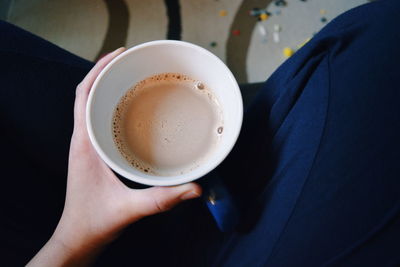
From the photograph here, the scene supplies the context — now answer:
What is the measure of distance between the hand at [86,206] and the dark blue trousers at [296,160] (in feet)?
0.27

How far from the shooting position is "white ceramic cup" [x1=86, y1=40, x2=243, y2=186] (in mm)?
427

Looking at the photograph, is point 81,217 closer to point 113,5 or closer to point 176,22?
point 176,22

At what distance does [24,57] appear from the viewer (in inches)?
23.5

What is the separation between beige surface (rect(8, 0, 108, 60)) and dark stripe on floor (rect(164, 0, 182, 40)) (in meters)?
0.30

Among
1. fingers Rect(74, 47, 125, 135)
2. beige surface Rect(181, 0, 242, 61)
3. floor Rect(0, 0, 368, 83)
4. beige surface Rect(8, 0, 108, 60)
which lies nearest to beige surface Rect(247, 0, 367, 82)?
floor Rect(0, 0, 368, 83)

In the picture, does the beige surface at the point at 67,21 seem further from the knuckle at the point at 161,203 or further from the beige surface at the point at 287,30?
the knuckle at the point at 161,203

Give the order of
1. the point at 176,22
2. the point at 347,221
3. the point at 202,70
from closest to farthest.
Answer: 1. the point at 347,221
2. the point at 202,70
3. the point at 176,22

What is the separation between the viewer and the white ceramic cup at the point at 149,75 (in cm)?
43

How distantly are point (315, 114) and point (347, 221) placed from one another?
159 mm

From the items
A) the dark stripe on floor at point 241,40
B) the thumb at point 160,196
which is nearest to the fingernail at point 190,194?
the thumb at point 160,196

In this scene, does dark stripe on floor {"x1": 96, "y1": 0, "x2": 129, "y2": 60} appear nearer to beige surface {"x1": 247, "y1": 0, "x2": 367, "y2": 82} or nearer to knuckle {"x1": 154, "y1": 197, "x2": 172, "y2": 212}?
beige surface {"x1": 247, "y1": 0, "x2": 367, "y2": 82}

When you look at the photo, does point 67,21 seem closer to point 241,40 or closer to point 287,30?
point 241,40

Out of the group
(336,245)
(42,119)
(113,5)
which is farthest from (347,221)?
(113,5)

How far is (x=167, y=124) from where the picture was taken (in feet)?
1.82
